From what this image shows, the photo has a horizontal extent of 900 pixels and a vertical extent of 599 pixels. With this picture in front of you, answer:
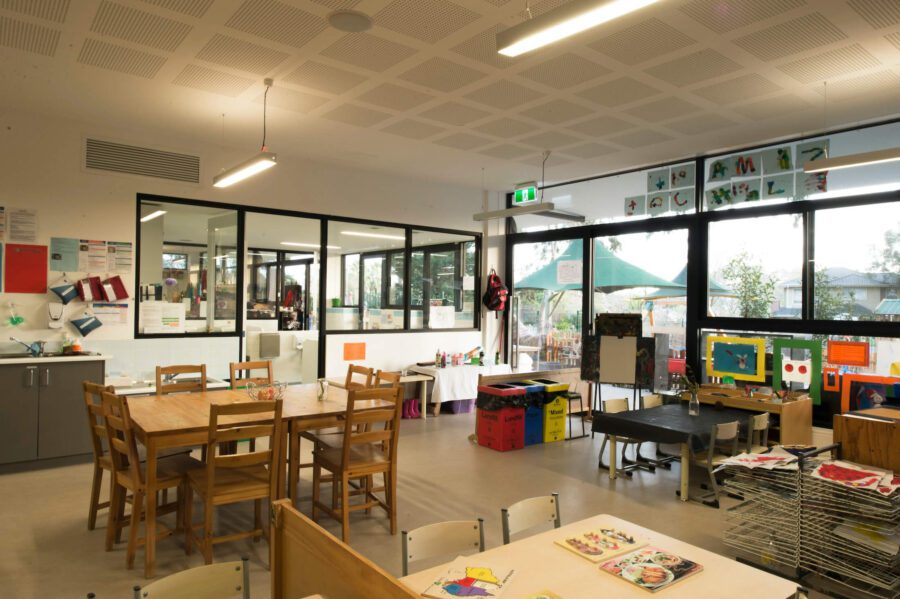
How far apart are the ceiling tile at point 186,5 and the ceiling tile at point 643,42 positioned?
2.52 meters

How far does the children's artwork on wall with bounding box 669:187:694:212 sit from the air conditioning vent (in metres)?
5.66

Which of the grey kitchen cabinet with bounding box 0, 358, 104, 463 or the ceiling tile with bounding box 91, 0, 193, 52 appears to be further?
the grey kitchen cabinet with bounding box 0, 358, 104, 463

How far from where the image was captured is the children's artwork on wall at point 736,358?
6285 mm

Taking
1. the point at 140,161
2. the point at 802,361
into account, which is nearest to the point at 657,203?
the point at 802,361

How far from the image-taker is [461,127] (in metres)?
5.85

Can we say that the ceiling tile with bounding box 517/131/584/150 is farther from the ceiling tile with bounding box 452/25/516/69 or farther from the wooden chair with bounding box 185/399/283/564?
the wooden chair with bounding box 185/399/283/564

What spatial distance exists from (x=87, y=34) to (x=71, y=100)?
1577 mm

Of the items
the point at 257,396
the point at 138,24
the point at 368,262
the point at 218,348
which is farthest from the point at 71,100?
the point at 368,262

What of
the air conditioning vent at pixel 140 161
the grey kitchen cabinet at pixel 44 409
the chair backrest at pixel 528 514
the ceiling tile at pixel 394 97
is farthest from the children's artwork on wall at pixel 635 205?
the grey kitchen cabinet at pixel 44 409

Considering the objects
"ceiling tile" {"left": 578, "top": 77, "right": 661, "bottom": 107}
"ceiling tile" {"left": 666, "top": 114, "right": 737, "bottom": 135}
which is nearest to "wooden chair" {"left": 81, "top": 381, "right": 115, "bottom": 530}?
"ceiling tile" {"left": 578, "top": 77, "right": 661, "bottom": 107}

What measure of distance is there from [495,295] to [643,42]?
5.41 metres

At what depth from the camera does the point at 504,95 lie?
16.2 ft

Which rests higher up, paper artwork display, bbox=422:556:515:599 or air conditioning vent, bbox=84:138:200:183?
air conditioning vent, bbox=84:138:200:183

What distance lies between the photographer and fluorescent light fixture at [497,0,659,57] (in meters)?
2.29
